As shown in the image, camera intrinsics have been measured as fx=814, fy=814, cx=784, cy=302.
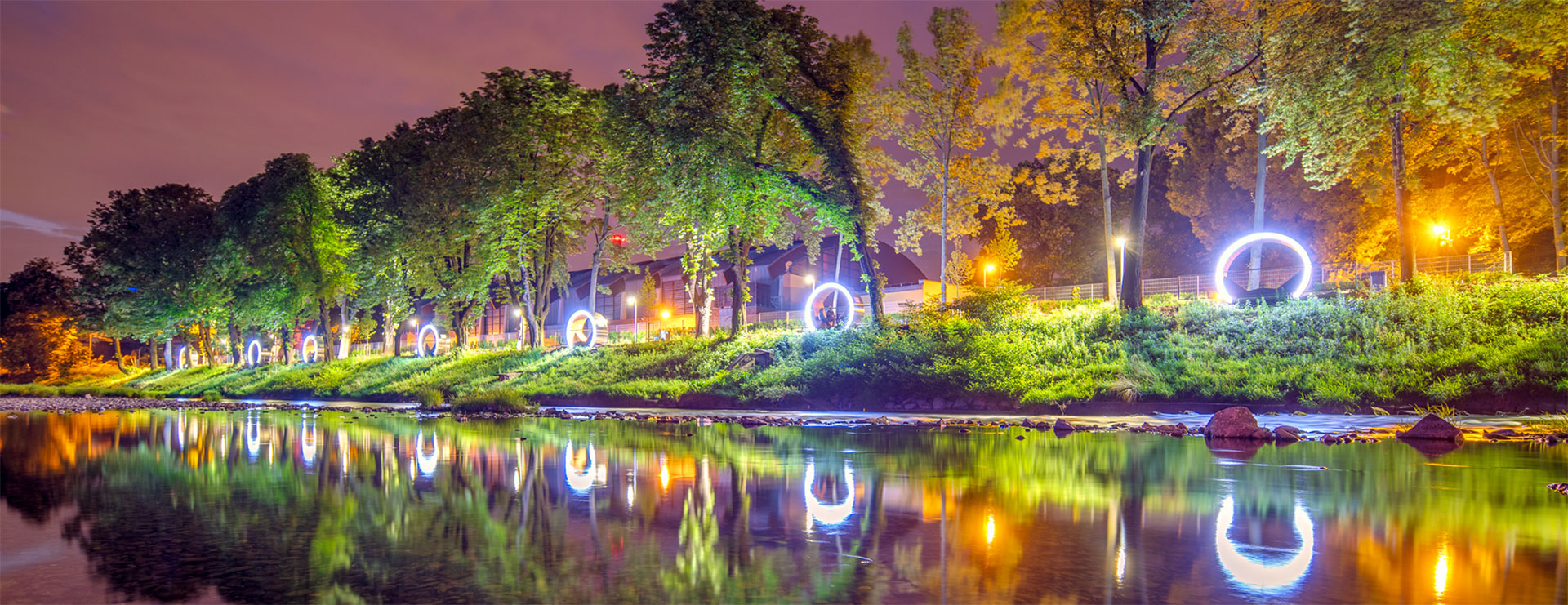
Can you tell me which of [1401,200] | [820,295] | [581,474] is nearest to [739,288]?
[820,295]

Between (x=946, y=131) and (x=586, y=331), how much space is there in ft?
73.9

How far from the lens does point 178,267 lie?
205 feet

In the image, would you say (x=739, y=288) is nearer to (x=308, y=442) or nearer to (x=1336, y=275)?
(x=308, y=442)

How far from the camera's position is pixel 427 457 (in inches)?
437

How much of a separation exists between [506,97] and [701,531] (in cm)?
4128

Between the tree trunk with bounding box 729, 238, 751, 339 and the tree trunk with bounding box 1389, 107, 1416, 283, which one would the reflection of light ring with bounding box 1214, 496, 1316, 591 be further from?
the tree trunk with bounding box 729, 238, 751, 339

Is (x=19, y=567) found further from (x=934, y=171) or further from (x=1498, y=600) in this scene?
(x=934, y=171)

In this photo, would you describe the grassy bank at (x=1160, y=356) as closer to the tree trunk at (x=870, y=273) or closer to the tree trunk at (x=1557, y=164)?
the tree trunk at (x=870, y=273)

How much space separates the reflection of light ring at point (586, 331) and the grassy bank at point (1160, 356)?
9383 millimetres

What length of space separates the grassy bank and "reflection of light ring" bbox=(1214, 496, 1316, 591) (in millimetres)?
14988

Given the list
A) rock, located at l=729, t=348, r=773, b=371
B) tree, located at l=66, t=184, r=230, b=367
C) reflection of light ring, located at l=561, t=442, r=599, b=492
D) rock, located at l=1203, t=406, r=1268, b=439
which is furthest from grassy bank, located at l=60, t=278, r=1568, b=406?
tree, located at l=66, t=184, r=230, b=367

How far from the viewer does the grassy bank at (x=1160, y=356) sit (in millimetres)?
18125

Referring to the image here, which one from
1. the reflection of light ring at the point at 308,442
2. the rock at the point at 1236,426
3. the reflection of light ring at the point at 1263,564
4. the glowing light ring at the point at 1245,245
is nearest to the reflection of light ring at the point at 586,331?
the reflection of light ring at the point at 308,442

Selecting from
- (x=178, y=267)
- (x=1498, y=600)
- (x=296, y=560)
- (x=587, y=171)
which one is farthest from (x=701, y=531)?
(x=178, y=267)
